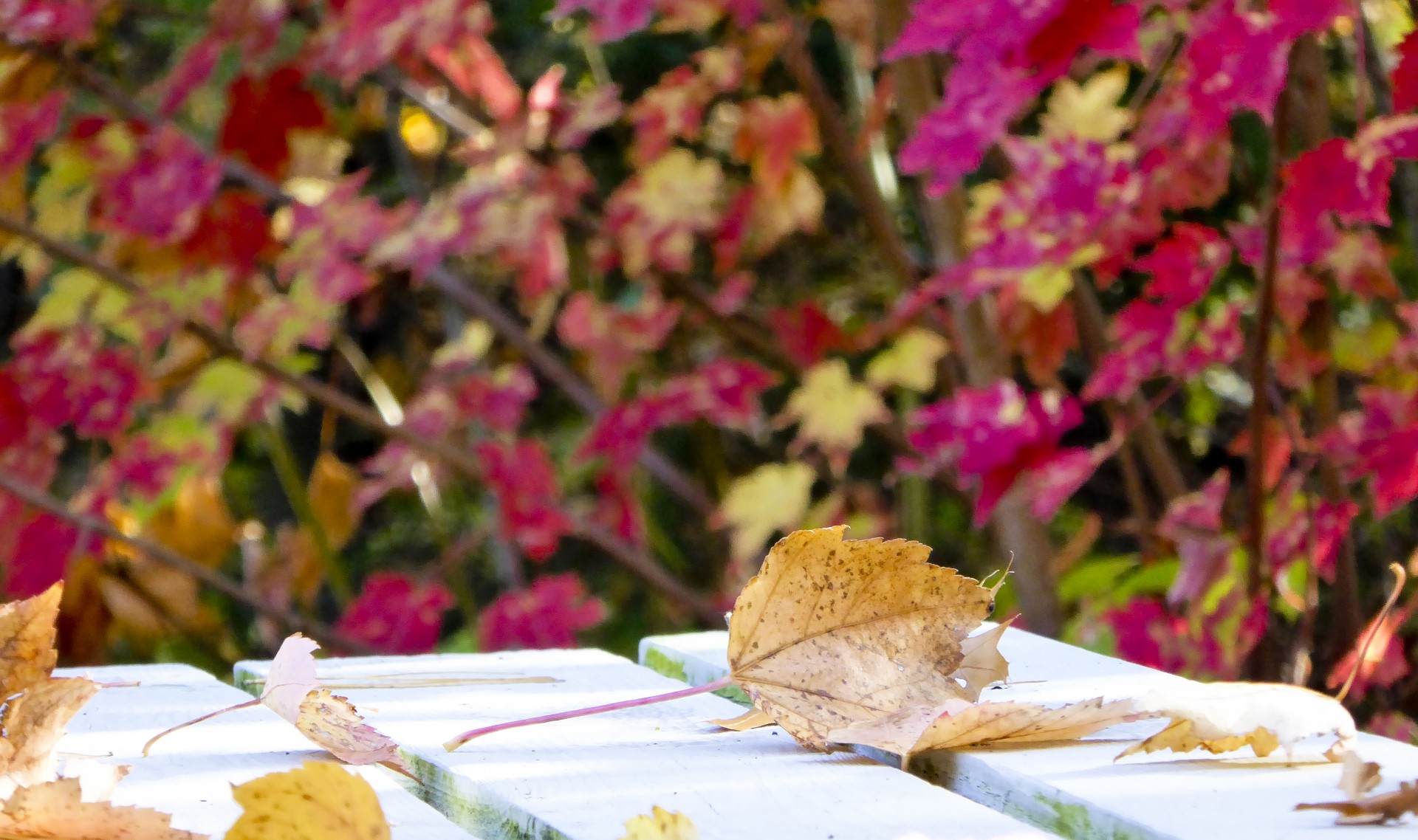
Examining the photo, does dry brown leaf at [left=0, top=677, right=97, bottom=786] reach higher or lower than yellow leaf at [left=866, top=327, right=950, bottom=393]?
higher

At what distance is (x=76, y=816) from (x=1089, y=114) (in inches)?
47.1

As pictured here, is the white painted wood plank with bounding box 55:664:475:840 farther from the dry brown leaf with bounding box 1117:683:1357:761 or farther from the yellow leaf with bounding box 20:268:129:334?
the yellow leaf with bounding box 20:268:129:334

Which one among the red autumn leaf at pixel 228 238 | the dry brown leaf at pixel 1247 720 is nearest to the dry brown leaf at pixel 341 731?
the dry brown leaf at pixel 1247 720

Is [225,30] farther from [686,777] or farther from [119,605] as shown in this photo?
[686,777]

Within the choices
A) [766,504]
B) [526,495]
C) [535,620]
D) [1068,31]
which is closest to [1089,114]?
[1068,31]

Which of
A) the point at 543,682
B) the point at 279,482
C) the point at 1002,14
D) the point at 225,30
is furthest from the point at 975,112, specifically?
the point at 279,482

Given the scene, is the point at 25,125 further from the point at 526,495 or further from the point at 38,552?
the point at 526,495

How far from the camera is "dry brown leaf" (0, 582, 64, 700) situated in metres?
0.61

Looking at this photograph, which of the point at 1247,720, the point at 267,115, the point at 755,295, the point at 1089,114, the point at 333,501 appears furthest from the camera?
the point at 755,295

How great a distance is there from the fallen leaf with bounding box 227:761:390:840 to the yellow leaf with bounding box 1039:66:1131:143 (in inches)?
42.9

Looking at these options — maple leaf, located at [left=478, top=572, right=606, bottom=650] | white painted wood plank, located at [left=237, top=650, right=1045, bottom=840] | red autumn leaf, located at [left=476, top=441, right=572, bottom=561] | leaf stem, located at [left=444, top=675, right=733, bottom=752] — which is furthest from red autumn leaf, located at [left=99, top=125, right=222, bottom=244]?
leaf stem, located at [left=444, top=675, right=733, bottom=752]

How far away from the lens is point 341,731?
571 millimetres

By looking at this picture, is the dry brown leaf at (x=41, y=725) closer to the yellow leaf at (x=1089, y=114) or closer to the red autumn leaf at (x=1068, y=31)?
the red autumn leaf at (x=1068, y=31)

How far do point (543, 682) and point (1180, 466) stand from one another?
1.90 meters
